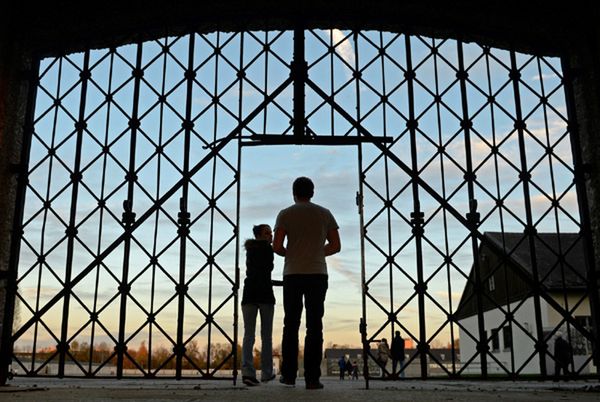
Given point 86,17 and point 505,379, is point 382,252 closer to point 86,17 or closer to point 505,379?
point 505,379

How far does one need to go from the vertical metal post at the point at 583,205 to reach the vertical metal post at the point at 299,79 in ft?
8.01

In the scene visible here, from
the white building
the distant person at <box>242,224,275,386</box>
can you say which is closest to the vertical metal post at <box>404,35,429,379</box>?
the distant person at <box>242,224,275,386</box>

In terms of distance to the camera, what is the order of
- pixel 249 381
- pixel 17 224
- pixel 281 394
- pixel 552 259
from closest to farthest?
pixel 281 394
pixel 249 381
pixel 17 224
pixel 552 259

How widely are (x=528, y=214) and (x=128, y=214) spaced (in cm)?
357

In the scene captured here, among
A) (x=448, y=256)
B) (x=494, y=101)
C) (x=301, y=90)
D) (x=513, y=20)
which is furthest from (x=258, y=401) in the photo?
(x=513, y=20)

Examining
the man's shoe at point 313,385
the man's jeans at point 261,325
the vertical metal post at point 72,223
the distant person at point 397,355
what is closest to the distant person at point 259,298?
the man's jeans at point 261,325

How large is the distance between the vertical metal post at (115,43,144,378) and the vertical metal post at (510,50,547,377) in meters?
3.47

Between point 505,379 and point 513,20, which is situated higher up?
point 513,20

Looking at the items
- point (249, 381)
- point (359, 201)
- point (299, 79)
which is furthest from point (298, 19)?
point (249, 381)

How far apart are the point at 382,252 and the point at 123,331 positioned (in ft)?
7.69

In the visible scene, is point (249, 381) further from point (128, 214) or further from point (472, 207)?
point (472, 207)

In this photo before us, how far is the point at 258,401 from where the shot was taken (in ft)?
8.39

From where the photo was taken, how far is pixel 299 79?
220 inches

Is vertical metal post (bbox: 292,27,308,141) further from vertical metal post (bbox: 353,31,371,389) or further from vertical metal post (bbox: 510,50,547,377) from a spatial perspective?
vertical metal post (bbox: 510,50,547,377)
